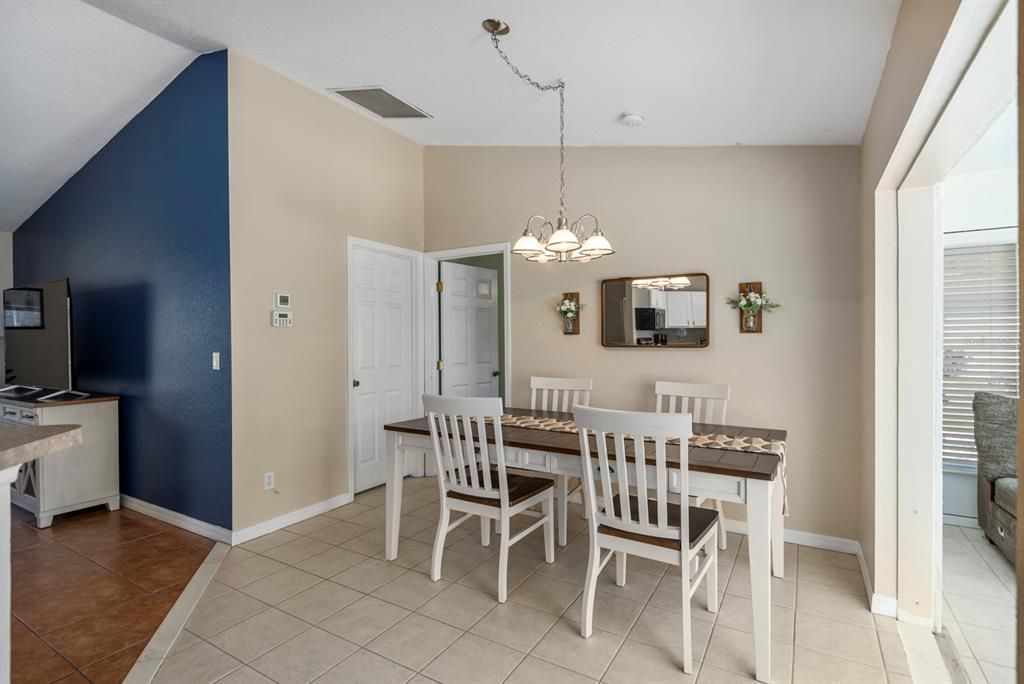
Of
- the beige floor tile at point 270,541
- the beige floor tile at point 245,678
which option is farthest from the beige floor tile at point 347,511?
the beige floor tile at point 245,678

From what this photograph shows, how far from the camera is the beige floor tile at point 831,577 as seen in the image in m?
2.70

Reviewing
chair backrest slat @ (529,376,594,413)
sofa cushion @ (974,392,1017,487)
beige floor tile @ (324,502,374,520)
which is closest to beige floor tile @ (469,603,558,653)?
chair backrest slat @ (529,376,594,413)

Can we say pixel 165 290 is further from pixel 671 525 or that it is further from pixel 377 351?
pixel 671 525

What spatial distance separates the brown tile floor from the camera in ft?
7.08

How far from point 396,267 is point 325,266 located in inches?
32.1

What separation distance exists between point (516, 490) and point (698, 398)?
137 centimetres

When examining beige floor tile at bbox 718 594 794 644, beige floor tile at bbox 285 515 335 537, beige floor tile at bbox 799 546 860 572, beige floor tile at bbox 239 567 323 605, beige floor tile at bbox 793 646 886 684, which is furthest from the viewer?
beige floor tile at bbox 285 515 335 537

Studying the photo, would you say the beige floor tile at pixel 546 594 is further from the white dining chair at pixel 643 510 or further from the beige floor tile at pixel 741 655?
the beige floor tile at pixel 741 655

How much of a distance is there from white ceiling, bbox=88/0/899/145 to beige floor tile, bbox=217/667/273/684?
2.91 meters

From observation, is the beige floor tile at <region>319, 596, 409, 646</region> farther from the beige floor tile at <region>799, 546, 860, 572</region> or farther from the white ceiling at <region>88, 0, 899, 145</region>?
the white ceiling at <region>88, 0, 899, 145</region>

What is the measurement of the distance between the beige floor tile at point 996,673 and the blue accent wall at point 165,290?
151 inches

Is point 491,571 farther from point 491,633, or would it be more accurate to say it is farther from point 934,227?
point 934,227

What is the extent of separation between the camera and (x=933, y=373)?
2305 millimetres

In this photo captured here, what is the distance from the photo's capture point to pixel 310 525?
3.61 meters
